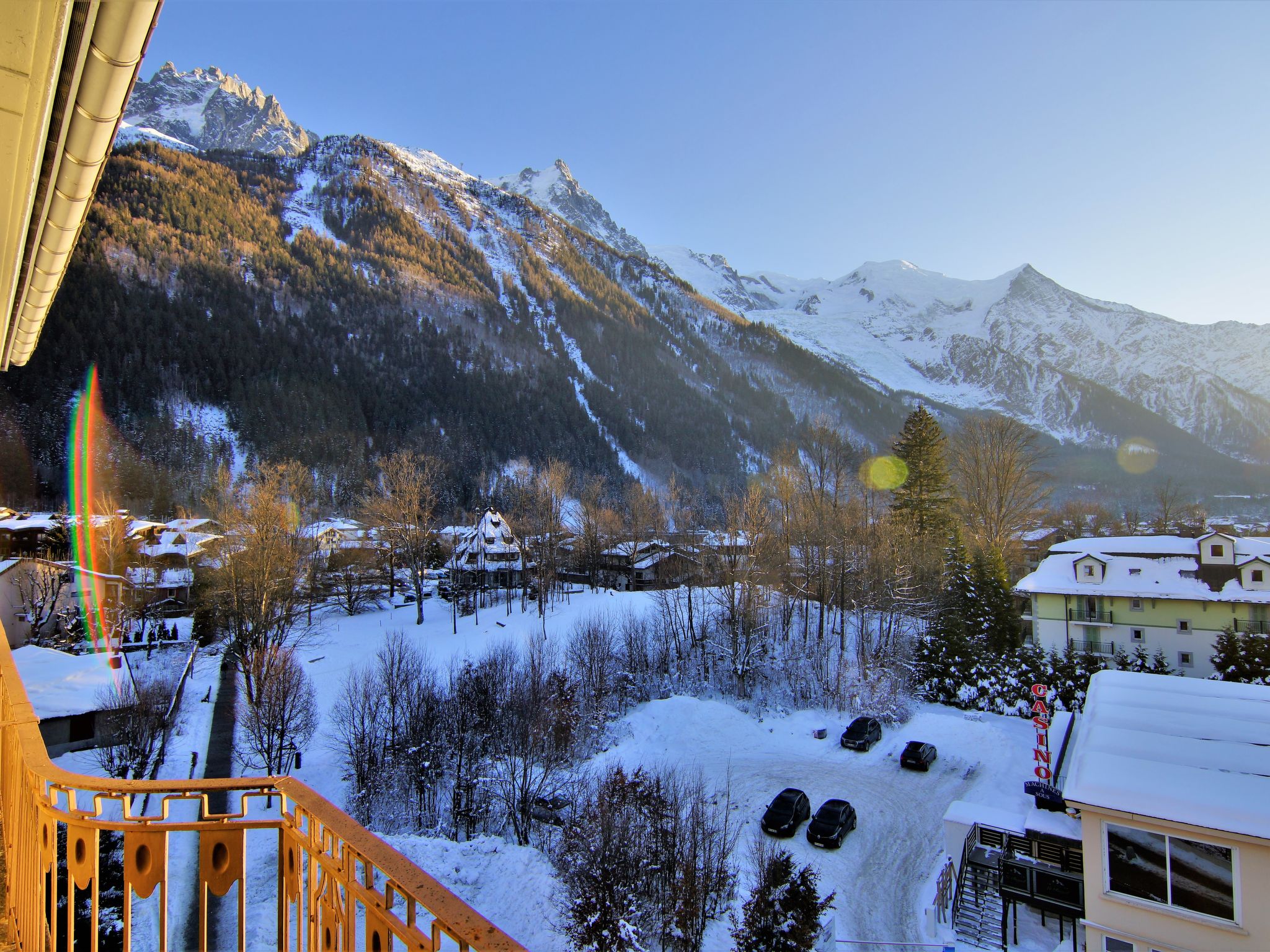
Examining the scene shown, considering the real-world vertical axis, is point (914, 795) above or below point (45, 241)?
below

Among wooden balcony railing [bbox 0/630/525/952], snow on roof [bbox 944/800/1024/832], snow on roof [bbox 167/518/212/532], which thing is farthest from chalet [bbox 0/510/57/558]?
snow on roof [bbox 944/800/1024/832]

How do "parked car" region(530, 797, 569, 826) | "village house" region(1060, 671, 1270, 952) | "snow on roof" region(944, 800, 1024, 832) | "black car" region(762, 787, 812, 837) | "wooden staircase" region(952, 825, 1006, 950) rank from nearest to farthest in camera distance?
"village house" region(1060, 671, 1270, 952)
"wooden staircase" region(952, 825, 1006, 950)
"snow on roof" region(944, 800, 1024, 832)
"black car" region(762, 787, 812, 837)
"parked car" region(530, 797, 569, 826)

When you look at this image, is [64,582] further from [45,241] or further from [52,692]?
[45,241]

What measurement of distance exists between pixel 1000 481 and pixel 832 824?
29.1 m

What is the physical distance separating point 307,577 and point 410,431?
5884cm

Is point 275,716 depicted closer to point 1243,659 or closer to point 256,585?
point 256,585

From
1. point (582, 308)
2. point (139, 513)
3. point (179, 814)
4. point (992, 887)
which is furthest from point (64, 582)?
point (582, 308)

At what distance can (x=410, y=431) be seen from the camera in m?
93.0

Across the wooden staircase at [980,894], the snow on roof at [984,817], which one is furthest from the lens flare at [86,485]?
the wooden staircase at [980,894]

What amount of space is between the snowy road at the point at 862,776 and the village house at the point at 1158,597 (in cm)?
717

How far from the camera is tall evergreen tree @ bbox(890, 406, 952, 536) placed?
38688 mm

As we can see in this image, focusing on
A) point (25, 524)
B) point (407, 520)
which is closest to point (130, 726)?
point (407, 520)

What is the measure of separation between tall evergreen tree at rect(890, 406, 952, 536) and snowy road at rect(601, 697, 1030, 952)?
49.8ft

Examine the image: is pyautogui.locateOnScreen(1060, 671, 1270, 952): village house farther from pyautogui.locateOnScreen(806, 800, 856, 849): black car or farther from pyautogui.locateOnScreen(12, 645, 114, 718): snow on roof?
pyautogui.locateOnScreen(12, 645, 114, 718): snow on roof
